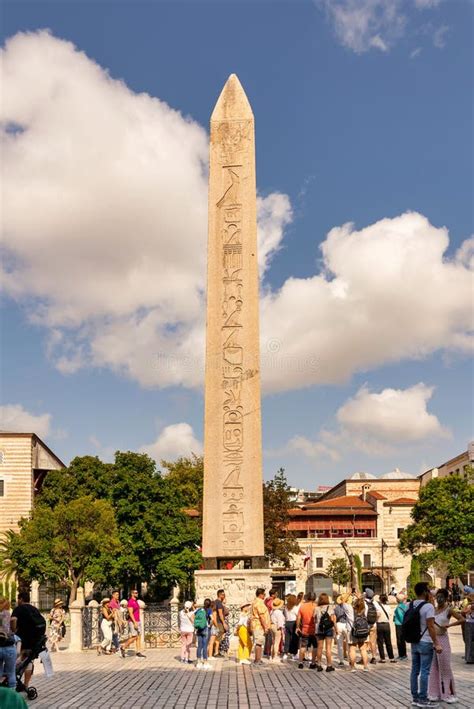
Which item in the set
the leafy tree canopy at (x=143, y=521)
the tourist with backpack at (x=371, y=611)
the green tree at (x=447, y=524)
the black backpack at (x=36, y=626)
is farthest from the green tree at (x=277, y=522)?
the black backpack at (x=36, y=626)

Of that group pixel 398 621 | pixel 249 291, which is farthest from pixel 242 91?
pixel 398 621

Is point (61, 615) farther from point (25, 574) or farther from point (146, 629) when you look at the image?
point (25, 574)

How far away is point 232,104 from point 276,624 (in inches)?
485

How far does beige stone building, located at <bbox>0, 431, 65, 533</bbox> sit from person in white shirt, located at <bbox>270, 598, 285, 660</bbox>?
142 ft

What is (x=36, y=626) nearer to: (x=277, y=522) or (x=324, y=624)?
(x=324, y=624)

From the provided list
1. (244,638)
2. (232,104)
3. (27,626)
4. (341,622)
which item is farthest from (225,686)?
(232,104)

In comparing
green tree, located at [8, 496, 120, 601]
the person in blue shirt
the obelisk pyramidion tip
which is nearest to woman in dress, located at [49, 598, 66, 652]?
the person in blue shirt

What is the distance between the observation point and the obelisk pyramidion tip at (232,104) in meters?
21.6

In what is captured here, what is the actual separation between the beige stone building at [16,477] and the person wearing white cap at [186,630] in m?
42.3

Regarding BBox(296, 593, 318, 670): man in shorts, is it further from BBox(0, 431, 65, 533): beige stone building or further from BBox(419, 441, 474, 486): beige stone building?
BBox(419, 441, 474, 486): beige stone building

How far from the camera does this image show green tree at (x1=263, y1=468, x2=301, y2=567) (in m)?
47.7

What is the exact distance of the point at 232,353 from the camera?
65.4ft

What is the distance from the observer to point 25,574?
4531cm

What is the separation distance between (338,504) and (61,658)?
199 ft
